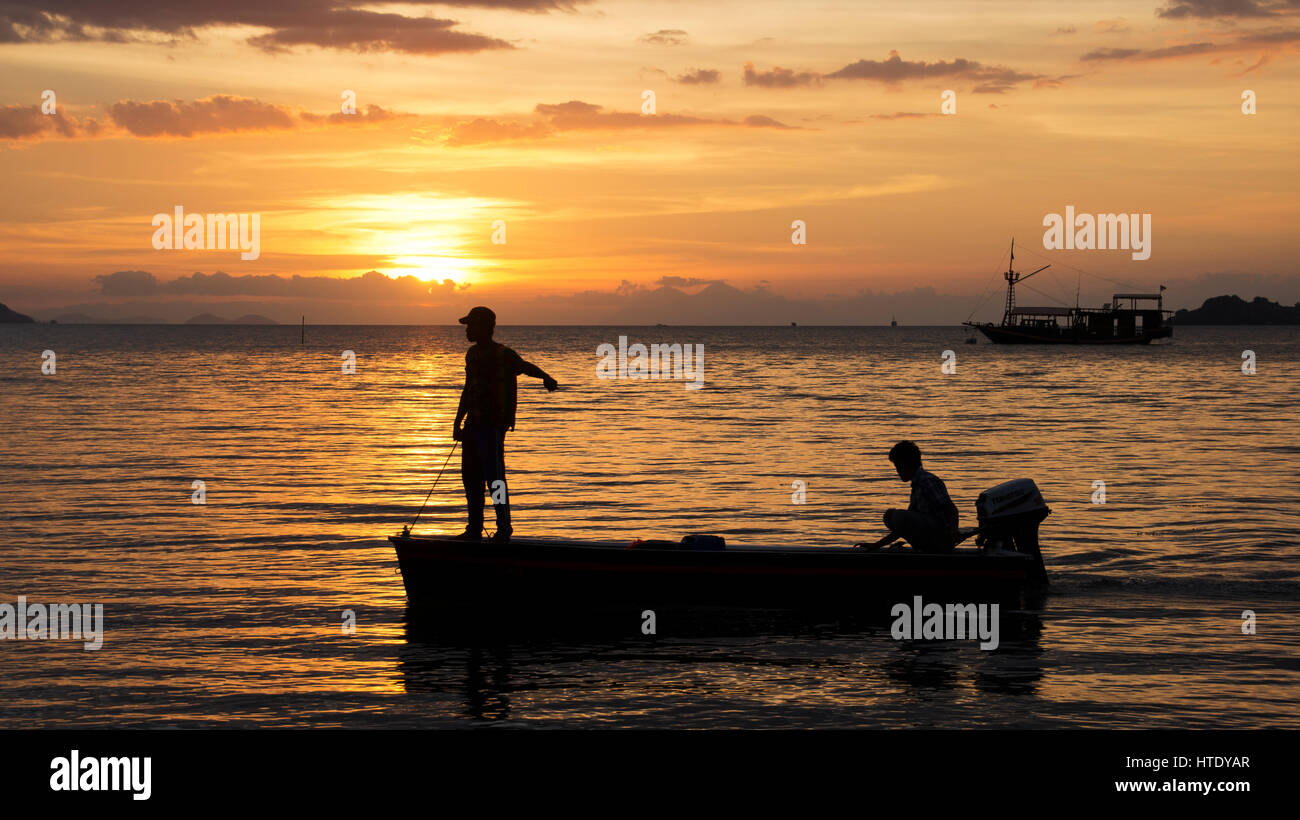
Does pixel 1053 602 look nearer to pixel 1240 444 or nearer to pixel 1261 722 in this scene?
pixel 1261 722

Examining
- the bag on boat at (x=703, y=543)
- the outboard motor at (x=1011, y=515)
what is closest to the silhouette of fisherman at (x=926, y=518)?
the outboard motor at (x=1011, y=515)

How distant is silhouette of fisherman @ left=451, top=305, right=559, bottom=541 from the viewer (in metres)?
12.8

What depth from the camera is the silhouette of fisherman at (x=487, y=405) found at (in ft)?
42.0

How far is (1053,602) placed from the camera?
14750 millimetres

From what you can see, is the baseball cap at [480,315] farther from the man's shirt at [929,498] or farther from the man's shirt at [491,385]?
the man's shirt at [929,498]

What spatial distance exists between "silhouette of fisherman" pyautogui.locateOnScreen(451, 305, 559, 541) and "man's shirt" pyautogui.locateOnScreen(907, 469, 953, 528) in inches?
162

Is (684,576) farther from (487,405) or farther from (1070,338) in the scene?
(1070,338)

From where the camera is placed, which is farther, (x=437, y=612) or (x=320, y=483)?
(x=320, y=483)

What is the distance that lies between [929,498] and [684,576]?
2.79 meters

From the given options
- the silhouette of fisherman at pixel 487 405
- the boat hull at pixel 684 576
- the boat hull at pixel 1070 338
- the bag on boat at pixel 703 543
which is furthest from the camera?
the boat hull at pixel 1070 338

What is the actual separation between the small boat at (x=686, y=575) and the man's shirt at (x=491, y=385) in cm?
138

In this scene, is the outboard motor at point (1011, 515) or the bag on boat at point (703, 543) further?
the outboard motor at point (1011, 515)
